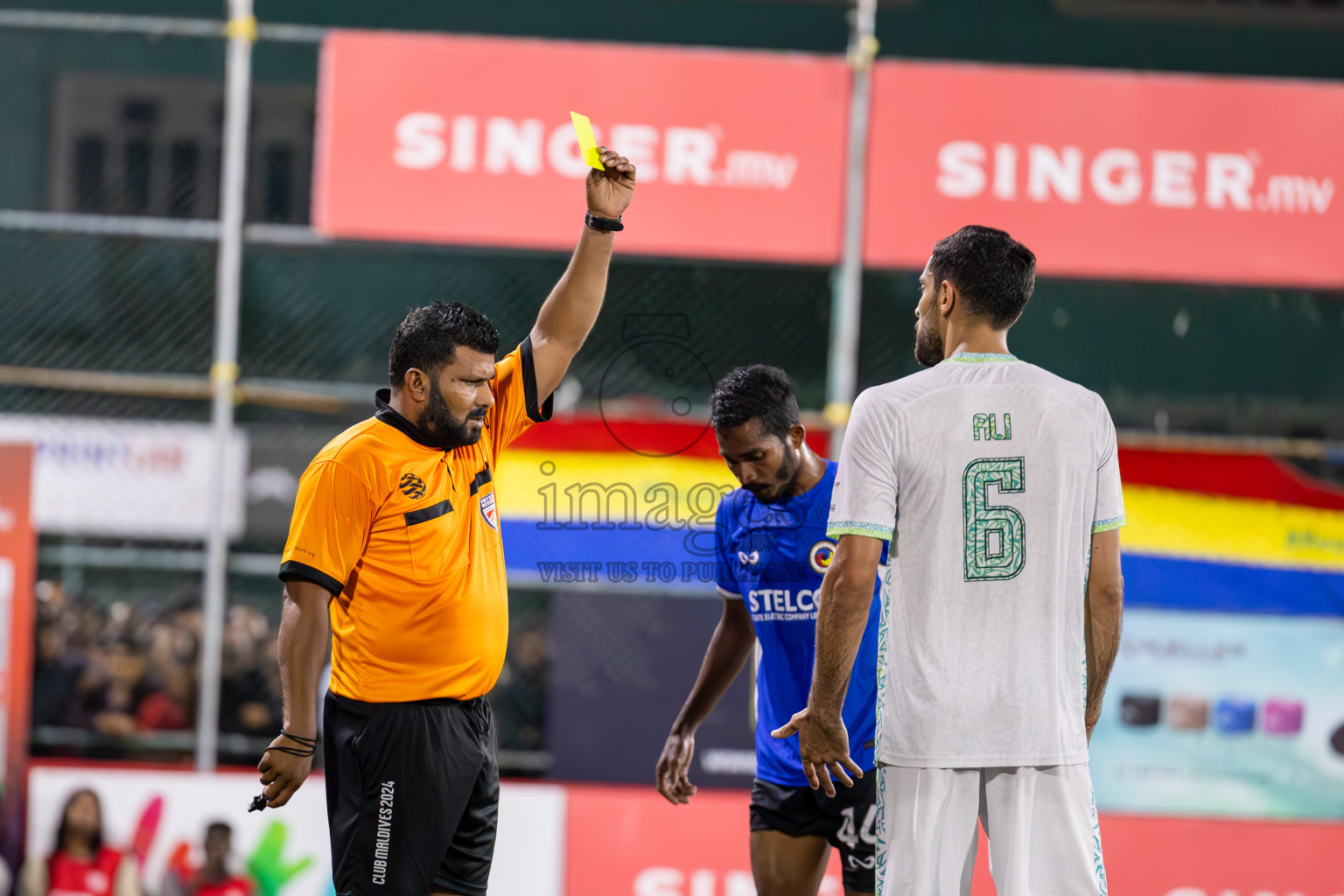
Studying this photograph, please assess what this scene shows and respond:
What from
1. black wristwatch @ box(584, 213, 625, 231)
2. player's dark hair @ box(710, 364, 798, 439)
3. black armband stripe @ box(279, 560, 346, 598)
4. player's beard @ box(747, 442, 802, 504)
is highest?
black wristwatch @ box(584, 213, 625, 231)

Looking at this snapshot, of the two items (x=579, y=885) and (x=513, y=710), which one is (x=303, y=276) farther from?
(x=579, y=885)

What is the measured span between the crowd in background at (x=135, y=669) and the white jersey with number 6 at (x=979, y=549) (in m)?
4.30

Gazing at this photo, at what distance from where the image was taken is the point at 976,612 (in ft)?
8.90

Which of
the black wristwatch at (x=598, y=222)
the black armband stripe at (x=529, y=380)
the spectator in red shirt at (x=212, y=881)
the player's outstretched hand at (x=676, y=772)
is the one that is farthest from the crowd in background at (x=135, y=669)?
the black wristwatch at (x=598, y=222)

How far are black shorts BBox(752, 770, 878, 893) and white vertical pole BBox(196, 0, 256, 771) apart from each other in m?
3.25

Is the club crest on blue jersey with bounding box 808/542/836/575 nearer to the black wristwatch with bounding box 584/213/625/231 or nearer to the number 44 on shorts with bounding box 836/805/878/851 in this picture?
the number 44 on shorts with bounding box 836/805/878/851

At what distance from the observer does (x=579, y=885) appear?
5.81m

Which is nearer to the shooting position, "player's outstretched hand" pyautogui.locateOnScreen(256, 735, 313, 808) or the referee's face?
"player's outstretched hand" pyautogui.locateOnScreen(256, 735, 313, 808)

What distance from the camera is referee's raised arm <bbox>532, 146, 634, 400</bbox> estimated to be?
3463mm

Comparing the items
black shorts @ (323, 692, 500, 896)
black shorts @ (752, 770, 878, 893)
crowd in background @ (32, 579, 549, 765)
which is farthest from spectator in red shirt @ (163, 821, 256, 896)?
black shorts @ (752, 770, 878, 893)

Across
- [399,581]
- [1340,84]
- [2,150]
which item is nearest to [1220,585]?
[1340,84]

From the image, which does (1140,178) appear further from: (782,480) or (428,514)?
(428,514)

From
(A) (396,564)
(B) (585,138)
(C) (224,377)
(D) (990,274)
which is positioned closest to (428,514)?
(A) (396,564)

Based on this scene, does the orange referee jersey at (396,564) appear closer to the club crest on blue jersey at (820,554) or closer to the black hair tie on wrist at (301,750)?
the black hair tie on wrist at (301,750)
